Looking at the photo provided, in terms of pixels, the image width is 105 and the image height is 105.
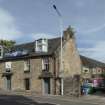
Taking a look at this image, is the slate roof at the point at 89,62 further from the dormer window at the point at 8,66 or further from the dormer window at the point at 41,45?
the dormer window at the point at 41,45

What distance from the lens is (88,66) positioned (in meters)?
77.8

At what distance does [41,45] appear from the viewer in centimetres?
5109

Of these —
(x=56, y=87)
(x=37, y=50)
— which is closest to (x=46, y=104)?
(x=56, y=87)

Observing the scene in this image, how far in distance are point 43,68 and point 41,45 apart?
362cm

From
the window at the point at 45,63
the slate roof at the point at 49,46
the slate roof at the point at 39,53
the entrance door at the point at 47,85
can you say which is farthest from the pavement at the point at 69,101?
the slate roof at the point at 49,46

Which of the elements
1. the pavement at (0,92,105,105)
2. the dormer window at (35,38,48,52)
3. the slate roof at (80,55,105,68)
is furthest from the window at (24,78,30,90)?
the slate roof at (80,55,105,68)

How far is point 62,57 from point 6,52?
39.3ft

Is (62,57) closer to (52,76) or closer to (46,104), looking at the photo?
(52,76)

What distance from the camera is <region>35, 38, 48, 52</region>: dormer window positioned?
50.6m

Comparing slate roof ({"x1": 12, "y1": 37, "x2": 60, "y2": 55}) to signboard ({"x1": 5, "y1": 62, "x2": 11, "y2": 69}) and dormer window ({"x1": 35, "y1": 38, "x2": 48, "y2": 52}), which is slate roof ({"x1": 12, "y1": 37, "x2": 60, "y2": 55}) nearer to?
dormer window ({"x1": 35, "y1": 38, "x2": 48, "y2": 52})

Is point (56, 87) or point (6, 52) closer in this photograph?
point (56, 87)

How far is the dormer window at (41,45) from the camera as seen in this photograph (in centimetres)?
5060

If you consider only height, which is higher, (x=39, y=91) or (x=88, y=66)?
(x=88, y=66)

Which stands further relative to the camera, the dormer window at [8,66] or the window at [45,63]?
the dormer window at [8,66]
